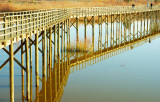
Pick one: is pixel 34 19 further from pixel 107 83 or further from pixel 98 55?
pixel 98 55

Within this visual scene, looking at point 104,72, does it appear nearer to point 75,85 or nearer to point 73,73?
point 73,73

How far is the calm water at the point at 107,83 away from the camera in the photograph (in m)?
19.9

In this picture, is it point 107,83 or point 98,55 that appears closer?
point 107,83

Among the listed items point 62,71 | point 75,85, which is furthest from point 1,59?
point 75,85

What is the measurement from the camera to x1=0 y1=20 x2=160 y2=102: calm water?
19859 mm

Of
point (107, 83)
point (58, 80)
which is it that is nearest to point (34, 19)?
point (58, 80)

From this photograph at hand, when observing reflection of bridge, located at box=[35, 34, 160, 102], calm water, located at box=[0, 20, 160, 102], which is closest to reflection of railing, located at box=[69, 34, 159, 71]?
reflection of bridge, located at box=[35, 34, 160, 102]

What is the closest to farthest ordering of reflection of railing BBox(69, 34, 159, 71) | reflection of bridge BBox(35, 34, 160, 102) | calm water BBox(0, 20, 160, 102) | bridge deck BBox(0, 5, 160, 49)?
bridge deck BBox(0, 5, 160, 49) → reflection of bridge BBox(35, 34, 160, 102) → calm water BBox(0, 20, 160, 102) → reflection of railing BBox(69, 34, 159, 71)

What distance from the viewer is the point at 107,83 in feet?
76.4

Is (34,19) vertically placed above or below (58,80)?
above

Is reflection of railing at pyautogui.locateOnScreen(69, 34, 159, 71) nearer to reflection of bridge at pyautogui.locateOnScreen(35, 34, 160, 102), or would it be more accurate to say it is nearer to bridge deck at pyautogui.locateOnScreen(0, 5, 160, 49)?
reflection of bridge at pyautogui.locateOnScreen(35, 34, 160, 102)

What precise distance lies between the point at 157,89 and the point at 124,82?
2.37m

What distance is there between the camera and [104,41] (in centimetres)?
4325

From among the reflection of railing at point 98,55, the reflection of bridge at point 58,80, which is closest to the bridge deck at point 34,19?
the reflection of bridge at point 58,80
